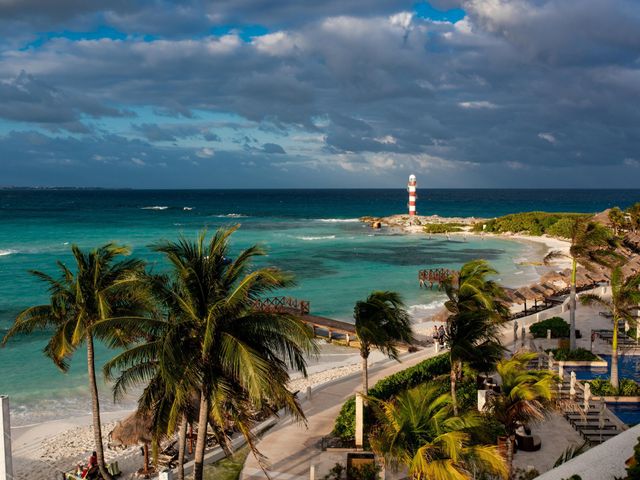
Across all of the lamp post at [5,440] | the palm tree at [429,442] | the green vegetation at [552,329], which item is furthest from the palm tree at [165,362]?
the green vegetation at [552,329]

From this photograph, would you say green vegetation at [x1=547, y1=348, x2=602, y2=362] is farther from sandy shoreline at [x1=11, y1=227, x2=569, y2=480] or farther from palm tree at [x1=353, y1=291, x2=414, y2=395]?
sandy shoreline at [x1=11, y1=227, x2=569, y2=480]

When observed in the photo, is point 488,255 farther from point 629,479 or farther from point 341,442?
point 629,479

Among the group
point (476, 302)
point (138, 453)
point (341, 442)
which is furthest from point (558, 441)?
point (138, 453)

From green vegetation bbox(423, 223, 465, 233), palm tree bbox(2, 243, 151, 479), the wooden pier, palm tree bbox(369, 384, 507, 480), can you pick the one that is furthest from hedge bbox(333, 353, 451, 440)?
green vegetation bbox(423, 223, 465, 233)

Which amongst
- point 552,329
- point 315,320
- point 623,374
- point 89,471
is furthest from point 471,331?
point 315,320

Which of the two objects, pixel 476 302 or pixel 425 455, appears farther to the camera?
pixel 476 302

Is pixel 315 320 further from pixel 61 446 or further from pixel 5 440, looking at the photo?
pixel 5 440
